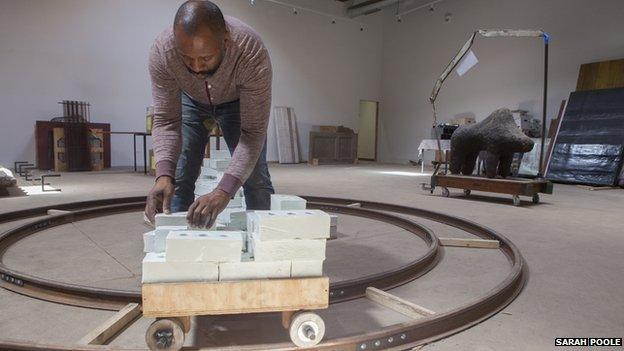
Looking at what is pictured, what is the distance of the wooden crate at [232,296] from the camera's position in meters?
1.16

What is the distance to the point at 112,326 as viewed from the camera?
140 centimetres

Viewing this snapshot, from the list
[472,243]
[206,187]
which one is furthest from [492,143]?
[206,187]

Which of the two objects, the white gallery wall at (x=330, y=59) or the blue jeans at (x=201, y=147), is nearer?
the blue jeans at (x=201, y=147)

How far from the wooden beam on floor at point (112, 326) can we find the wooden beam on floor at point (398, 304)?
98 cm

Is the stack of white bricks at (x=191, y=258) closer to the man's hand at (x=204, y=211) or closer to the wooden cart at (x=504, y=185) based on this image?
the man's hand at (x=204, y=211)

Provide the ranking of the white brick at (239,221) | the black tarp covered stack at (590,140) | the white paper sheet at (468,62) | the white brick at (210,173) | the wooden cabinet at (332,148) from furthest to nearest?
the wooden cabinet at (332,148)
the black tarp covered stack at (590,140)
the white paper sheet at (468,62)
the white brick at (210,173)
the white brick at (239,221)

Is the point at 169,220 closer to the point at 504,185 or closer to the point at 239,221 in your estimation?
the point at 239,221

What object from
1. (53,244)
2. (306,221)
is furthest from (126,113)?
(306,221)

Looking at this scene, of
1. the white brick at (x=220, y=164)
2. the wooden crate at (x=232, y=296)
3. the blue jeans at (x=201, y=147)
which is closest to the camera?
the wooden crate at (x=232, y=296)

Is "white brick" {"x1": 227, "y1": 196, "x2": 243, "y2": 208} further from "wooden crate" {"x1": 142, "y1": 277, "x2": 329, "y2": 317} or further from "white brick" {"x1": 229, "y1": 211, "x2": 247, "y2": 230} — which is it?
"wooden crate" {"x1": 142, "y1": 277, "x2": 329, "y2": 317}

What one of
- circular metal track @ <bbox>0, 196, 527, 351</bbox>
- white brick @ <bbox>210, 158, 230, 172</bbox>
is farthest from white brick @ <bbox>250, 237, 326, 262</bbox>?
white brick @ <bbox>210, 158, 230, 172</bbox>

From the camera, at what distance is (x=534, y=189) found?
466cm

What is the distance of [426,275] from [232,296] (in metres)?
1.32

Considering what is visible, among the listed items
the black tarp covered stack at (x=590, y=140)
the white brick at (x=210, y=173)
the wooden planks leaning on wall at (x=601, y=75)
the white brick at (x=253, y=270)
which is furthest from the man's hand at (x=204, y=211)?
the wooden planks leaning on wall at (x=601, y=75)
